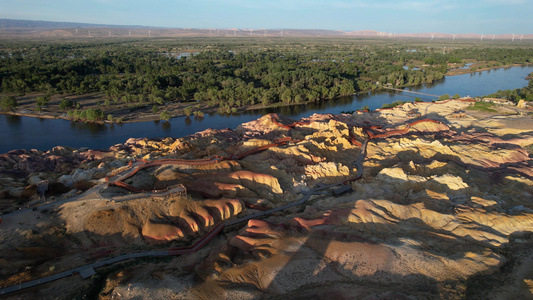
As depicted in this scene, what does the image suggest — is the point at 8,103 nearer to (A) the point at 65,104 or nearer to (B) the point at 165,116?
(A) the point at 65,104

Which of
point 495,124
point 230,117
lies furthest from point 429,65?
point 230,117

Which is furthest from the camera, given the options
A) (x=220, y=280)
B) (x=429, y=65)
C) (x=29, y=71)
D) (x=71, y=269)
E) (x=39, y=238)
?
(x=429, y=65)

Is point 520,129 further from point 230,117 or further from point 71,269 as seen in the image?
point 71,269

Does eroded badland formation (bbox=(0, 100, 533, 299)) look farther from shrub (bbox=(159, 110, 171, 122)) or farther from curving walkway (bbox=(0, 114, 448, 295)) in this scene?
shrub (bbox=(159, 110, 171, 122))

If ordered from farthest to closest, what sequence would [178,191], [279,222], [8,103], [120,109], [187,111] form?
[120,109], [187,111], [8,103], [178,191], [279,222]

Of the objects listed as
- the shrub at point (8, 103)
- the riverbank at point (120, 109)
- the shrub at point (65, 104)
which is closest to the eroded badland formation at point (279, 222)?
the riverbank at point (120, 109)

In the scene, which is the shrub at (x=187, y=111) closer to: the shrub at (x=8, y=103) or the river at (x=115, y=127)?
the river at (x=115, y=127)

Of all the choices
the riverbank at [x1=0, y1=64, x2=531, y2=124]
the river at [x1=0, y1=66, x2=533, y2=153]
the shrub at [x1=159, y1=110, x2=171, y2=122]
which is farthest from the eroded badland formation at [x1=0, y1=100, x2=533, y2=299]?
the riverbank at [x1=0, y1=64, x2=531, y2=124]

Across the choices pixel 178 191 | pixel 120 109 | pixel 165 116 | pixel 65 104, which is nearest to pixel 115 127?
pixel 165 116
